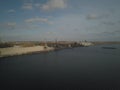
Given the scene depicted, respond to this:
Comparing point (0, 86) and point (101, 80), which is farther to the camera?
point (101, 80)

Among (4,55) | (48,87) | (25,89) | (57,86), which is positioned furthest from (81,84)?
(4,55)

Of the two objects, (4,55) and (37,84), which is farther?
(4,55)

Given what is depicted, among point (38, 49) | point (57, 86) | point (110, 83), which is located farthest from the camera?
point (38, 49)

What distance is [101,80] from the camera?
929 centimetres

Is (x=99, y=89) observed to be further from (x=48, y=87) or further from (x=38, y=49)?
(x=38, y=49)

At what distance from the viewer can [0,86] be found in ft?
27.2

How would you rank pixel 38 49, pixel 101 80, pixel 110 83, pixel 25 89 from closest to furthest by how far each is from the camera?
pixel 25 89, pixel 110 83, pixel 101 80, pixel 38 49

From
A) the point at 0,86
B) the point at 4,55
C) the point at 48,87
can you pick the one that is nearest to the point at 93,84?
the point at 48,87

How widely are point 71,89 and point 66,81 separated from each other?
4.81ft

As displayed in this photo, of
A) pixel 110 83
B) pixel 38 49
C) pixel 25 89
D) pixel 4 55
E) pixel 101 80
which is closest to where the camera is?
pixel 25 89

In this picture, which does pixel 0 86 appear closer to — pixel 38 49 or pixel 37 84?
pixel 37 84

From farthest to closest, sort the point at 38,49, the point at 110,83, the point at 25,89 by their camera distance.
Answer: the point at 38,49
the point at 110,83
the point at 25,89

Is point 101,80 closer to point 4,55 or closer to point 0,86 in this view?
point 0,86

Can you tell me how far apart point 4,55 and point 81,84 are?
66.0 ft
